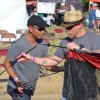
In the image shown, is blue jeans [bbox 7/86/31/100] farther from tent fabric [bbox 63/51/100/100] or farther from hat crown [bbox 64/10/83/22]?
hat crown [bbox 64/10/83/22]

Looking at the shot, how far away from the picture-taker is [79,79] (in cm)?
564

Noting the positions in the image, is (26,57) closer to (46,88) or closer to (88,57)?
(88,57)

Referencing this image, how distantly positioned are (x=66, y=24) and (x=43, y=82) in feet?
19.0

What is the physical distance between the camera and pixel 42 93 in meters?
9.91

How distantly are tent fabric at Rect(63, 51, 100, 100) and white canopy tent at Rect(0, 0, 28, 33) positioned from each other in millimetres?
15562

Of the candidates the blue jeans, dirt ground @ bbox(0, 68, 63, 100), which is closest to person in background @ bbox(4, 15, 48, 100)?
the blue jeans

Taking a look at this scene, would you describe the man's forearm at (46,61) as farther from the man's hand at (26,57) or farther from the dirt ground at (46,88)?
the dirt ground at (46,88)

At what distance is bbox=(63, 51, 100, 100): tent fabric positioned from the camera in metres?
5.61

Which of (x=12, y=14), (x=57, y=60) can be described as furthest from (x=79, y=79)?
(x=12, y=14)

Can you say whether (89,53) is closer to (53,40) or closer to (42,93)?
(42,93)

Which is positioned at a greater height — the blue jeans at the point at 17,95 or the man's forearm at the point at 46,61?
the man's forearm at the point at 46,61

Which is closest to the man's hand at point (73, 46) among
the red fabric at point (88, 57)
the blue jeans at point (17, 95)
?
the red fabric at point (88, 57)

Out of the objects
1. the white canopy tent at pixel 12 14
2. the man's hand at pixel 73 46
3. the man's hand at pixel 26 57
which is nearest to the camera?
the man's hand at pixel 73 46

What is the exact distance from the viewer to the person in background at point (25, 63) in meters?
6.02
